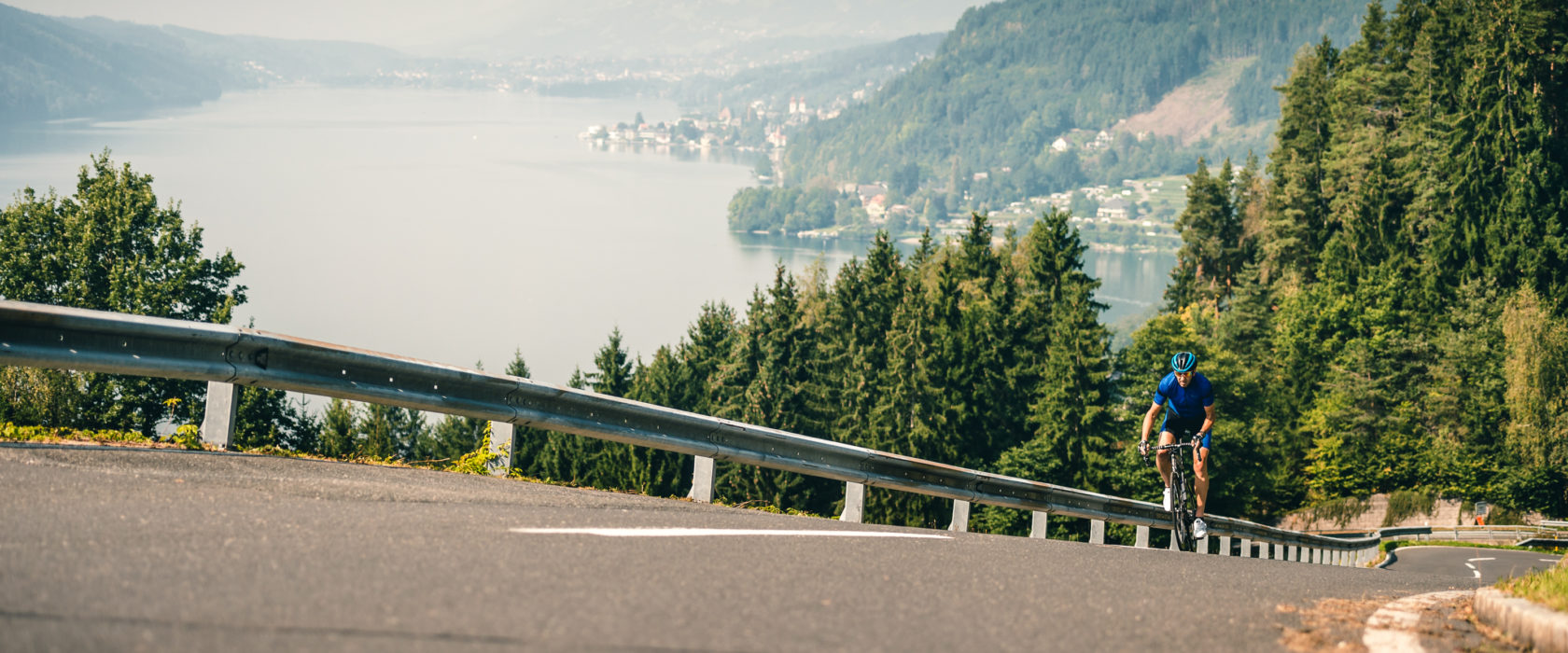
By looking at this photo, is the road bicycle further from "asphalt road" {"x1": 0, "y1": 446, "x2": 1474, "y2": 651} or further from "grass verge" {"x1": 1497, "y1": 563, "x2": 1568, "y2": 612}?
"grass verge" {"x1": 1497, "y1": 563, "x2": 1568, "y2": 612}

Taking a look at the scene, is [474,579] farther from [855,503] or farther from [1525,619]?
[855,503]

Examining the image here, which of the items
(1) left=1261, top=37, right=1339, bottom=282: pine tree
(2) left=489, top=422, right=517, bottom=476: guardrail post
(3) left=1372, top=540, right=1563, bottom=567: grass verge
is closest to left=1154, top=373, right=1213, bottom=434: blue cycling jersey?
(2) left=489, top=422, right=517, bottom=476: guardrail post

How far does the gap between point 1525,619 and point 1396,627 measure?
615 mm

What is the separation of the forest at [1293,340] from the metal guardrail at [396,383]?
34650 mm

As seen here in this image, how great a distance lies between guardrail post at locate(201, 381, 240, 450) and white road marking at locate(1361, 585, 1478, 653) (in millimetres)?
6472

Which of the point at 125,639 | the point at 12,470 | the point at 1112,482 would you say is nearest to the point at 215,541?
the point at 125,639

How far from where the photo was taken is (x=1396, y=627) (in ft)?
19.8

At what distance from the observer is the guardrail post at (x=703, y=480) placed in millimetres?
9362

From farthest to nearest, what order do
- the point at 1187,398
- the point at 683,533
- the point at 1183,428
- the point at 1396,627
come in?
the point at 1183,428
the point at 1187,398
the point at 683,533
the point at 1396,627

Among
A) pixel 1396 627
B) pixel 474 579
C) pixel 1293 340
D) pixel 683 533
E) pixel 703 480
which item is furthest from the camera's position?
pixel 1293 340

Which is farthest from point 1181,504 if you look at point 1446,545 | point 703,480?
point 1446,545

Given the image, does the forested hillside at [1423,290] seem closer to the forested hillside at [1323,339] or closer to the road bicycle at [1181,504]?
the forested hillside at [1323,339]

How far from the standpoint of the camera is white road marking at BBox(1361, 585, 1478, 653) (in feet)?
17.7

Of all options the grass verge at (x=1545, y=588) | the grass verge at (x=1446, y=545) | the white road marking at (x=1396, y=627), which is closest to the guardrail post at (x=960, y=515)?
the white road marking at (x=1396, y=627)
